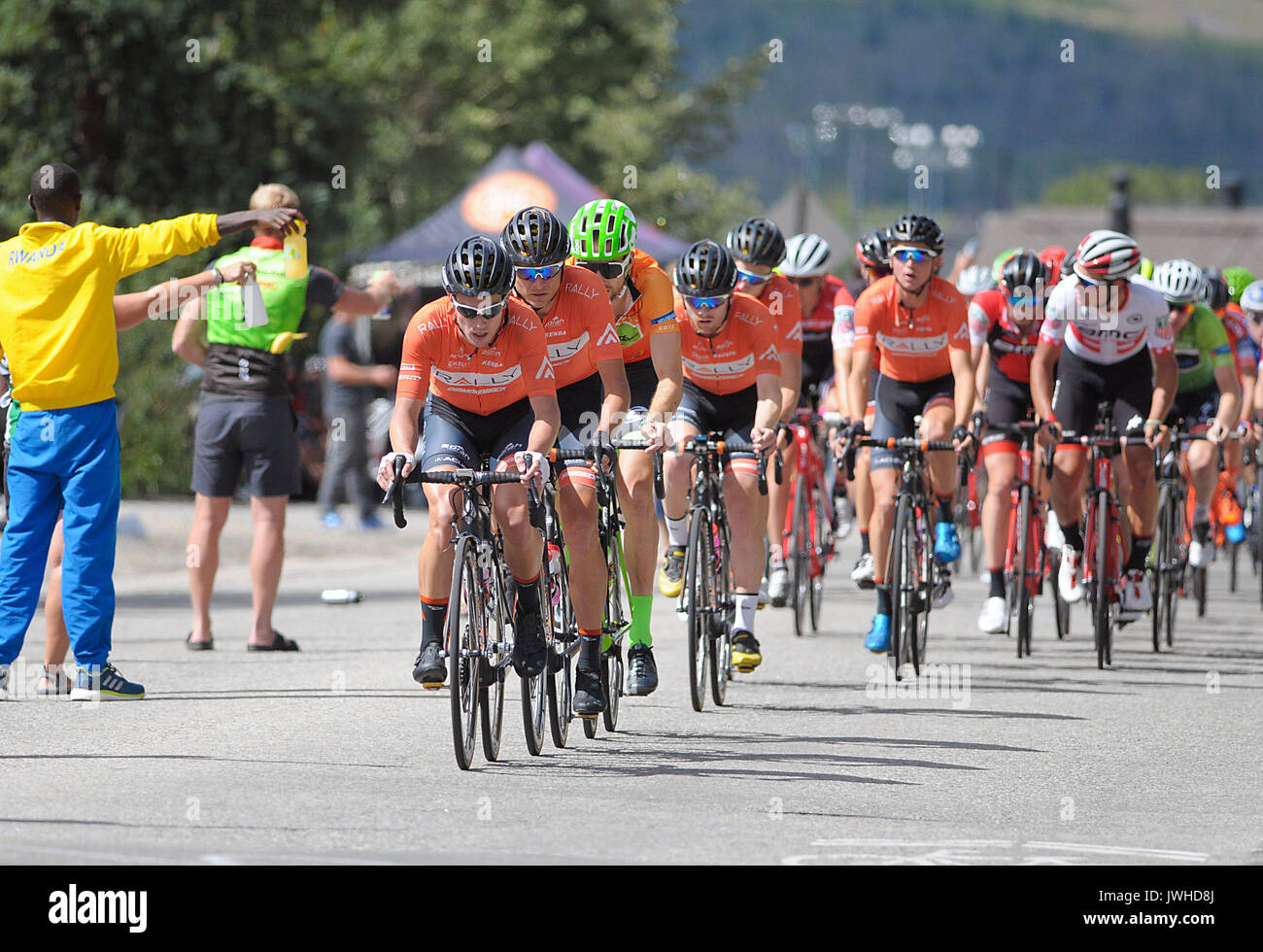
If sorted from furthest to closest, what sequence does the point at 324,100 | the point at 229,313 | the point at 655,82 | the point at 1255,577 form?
1. the point at 655,82
2. the point at 324,100
3. the point at 1255,577
4. the point at 229,313

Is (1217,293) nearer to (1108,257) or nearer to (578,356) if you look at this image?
(1108,257)

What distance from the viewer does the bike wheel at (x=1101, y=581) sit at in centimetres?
1171

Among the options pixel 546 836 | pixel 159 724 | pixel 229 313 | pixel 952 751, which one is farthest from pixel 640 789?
pixel 229 313

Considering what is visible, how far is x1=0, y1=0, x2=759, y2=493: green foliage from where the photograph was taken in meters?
23.7

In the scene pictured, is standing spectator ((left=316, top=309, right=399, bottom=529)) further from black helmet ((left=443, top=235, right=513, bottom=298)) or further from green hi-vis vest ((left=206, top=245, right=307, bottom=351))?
black helmet ((left=443, top=235, right=513, bottom=298))

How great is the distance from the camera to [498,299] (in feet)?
25.7

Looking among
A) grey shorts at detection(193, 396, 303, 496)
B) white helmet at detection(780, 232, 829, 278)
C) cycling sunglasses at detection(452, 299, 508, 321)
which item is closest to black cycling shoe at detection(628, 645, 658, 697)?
cycling sunglasses at detection(452, 299, 508, 321)

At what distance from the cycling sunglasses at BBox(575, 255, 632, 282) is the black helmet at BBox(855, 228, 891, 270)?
3.32 meters

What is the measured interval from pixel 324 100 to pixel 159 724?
1910 centimetres

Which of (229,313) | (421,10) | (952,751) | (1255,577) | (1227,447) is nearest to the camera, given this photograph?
(952,751)

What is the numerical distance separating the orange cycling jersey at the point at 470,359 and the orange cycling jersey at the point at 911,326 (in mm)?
3827

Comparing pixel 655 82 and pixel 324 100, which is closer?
pixel 324 100

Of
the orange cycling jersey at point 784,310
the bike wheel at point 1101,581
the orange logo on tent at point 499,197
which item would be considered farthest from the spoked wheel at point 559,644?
the orange logo on tent at point 499,197

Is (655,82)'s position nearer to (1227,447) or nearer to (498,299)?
(1227,447)
